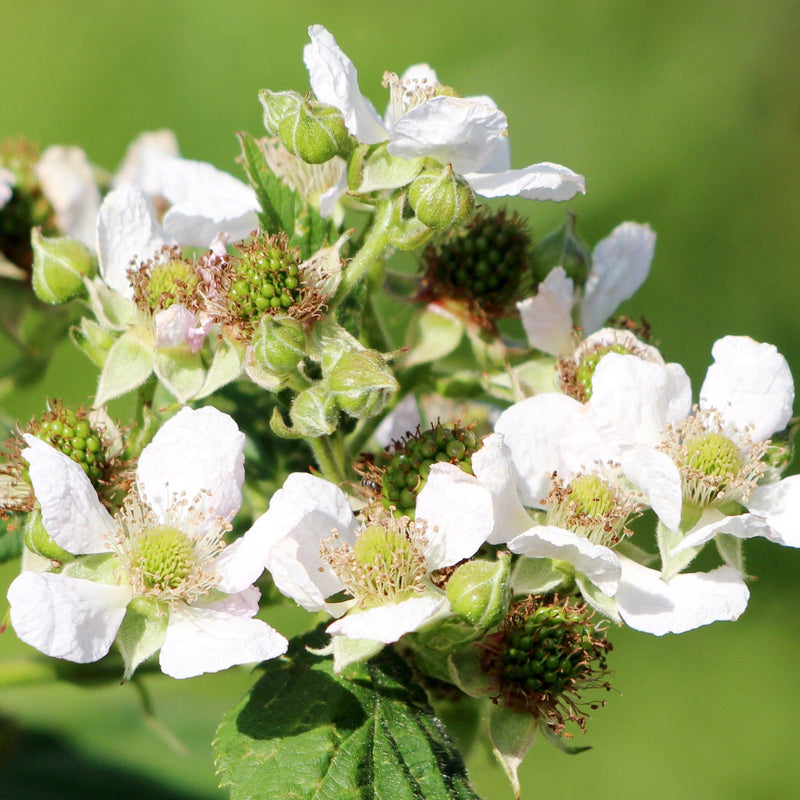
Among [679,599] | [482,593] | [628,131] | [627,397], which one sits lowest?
[679,599]

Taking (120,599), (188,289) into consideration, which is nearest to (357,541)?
(120,599)

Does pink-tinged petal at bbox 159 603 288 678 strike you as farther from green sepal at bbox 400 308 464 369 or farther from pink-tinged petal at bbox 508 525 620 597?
green sepal at bbox 400 308 464 369

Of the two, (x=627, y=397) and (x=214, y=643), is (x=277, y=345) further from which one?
(x=627, y=397)

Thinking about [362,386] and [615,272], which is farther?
[615,272]

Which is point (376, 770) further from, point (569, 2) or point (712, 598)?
point (569, 2)

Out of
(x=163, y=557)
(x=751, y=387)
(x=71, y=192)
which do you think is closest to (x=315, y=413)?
(x=163, y=557)

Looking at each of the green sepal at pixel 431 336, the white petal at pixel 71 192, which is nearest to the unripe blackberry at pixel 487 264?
the green sepal at pixel 431 336
